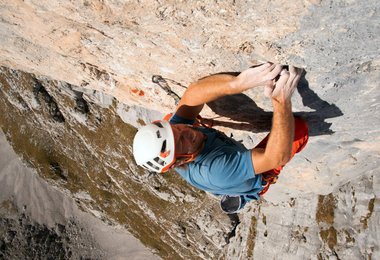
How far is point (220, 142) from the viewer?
25.2 ft

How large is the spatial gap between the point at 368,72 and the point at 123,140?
2264 cm

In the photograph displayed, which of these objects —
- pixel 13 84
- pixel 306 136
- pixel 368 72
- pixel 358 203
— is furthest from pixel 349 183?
pixel 13 84

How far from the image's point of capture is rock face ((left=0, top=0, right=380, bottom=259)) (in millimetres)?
5535

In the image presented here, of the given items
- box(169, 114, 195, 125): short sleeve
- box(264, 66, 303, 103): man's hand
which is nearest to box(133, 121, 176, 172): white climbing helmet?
box(169, 114, 195, 125): short sleeve

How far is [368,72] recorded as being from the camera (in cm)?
627

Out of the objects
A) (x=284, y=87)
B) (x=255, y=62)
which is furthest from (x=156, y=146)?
(x=284, y=87)

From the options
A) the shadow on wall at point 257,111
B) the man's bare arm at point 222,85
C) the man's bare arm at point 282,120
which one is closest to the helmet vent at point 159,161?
the man's bare arm at point 222,85

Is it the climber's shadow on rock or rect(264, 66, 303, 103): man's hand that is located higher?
rect(264, 66, 303, 103): man's hand

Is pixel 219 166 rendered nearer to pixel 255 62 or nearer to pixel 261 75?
pixel 261 75

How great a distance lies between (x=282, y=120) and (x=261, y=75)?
0.85m

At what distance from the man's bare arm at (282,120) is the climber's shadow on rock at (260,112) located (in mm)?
664

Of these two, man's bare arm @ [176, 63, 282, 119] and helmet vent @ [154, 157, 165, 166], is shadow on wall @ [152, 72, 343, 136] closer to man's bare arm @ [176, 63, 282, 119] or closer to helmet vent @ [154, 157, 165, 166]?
man's bare arm @ [176, 63, 282, 119]

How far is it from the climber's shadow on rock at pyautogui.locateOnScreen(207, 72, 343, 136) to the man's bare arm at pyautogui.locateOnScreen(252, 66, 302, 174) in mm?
664

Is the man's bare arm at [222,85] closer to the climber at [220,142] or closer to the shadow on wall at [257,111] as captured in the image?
the climber at [220,142]
